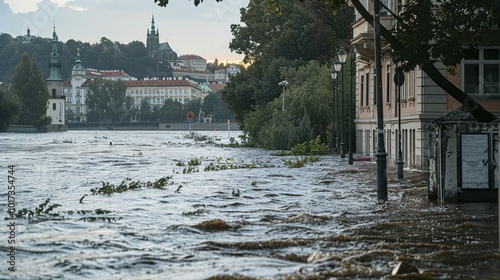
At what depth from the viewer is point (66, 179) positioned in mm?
30125

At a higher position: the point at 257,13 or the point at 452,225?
the point at 257,13

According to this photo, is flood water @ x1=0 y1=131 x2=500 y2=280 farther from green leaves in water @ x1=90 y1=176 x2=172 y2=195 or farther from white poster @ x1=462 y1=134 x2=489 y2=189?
white poster @ x1=462 y1=134 x2=489 y2=189

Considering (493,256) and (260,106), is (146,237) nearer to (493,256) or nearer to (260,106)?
(493,256)

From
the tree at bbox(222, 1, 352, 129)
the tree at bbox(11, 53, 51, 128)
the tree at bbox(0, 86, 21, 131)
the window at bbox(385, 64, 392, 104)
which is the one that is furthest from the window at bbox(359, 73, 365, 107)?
the tree at bbox(11, 53, 51, 128)

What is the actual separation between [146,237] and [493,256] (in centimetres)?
525

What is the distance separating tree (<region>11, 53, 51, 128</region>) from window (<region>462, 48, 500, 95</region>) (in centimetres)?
14842

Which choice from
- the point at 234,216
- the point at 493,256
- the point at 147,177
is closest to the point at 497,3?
the point at 234,216

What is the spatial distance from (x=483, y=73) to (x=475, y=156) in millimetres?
13756

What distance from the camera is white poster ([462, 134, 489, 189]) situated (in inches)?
722

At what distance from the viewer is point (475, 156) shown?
1839 centimetres

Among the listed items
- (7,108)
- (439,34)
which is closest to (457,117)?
(439,34)

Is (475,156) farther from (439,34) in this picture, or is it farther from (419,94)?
(419,94)

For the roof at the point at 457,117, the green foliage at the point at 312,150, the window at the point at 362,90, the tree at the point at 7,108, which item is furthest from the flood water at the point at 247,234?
the tree at the point at 7,108

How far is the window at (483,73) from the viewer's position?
31266 mm
